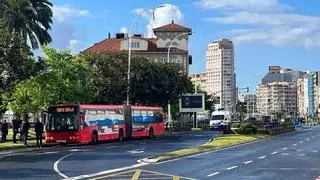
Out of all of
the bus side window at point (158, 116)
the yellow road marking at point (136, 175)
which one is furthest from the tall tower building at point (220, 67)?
the yellow road marking at point (136, 175)

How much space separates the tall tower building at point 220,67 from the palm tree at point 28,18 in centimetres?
13123

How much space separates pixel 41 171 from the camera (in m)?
20.9

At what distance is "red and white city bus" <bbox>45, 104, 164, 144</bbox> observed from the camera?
4156 centimetres

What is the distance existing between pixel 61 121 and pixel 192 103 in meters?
39.5

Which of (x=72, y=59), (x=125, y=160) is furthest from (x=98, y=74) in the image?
(x=125, y=160)

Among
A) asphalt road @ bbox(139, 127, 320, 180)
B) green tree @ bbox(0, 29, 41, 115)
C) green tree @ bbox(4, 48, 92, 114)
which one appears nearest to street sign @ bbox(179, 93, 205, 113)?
green tree @ bbox(4, 48, 92, 114)

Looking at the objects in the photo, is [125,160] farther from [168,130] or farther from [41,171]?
[168,130]

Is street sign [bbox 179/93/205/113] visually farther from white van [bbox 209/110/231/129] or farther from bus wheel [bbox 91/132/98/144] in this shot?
bus wheel [bbox 91/132/98/144]

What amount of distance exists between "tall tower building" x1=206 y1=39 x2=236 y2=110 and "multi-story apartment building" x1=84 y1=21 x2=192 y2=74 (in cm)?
4181

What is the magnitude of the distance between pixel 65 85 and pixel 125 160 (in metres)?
28.5

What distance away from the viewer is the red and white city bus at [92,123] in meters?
41.6

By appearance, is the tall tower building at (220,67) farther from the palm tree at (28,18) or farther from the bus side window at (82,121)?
the bus side window at (82,121)

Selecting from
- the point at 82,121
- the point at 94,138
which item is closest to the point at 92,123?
the point at 94,138

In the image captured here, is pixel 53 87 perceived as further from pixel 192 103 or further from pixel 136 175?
pixel 136 175
